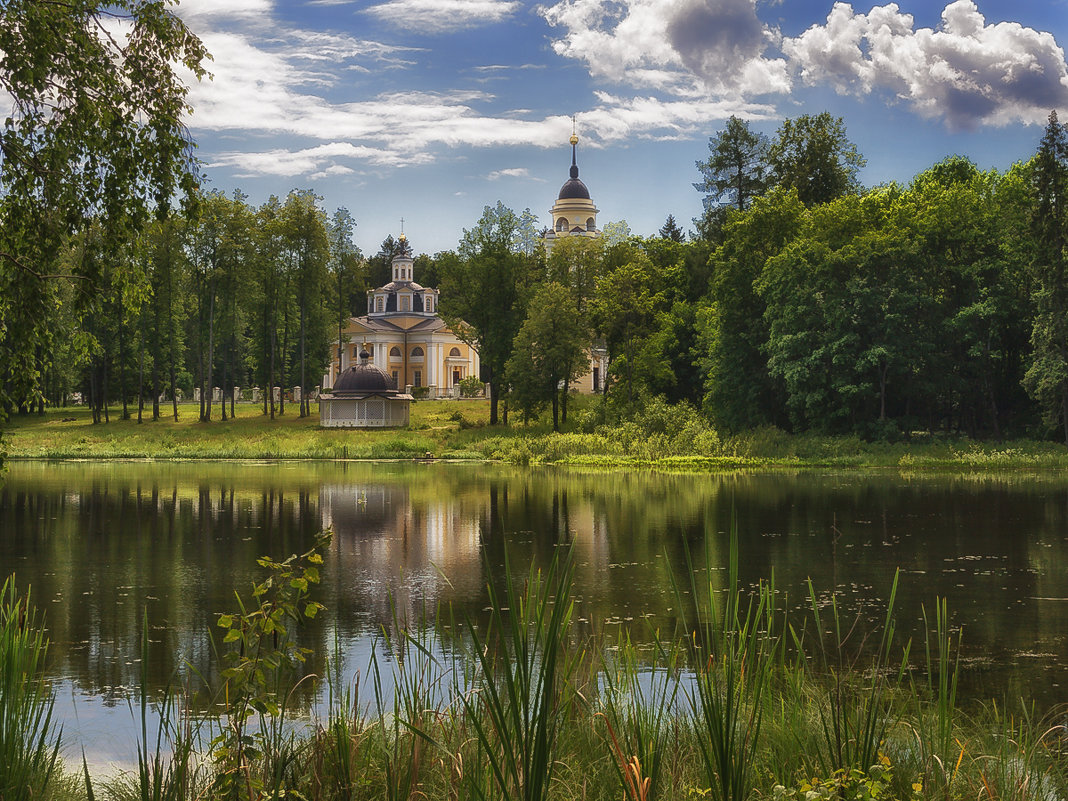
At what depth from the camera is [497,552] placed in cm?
1997

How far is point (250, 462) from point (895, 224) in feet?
102

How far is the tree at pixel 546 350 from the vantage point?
5788 cm

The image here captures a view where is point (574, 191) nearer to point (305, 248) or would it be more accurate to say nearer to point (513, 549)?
point (305, 248)

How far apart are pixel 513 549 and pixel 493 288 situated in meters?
45.7

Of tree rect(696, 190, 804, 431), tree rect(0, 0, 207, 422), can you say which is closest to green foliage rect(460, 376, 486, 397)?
tree rect(696, 190, 804, 431)

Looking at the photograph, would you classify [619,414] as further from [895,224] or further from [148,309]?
[148,309]

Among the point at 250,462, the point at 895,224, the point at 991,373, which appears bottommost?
the point at 250,462

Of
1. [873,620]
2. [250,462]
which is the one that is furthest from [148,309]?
[873,620]

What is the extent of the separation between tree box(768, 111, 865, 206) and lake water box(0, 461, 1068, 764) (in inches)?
995

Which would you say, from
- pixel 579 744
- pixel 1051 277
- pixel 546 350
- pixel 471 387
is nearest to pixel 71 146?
pixel 579 744

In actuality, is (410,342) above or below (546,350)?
above

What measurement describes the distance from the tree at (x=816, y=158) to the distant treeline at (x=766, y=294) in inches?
4.0

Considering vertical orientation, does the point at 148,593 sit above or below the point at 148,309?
below

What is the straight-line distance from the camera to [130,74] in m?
8.88
